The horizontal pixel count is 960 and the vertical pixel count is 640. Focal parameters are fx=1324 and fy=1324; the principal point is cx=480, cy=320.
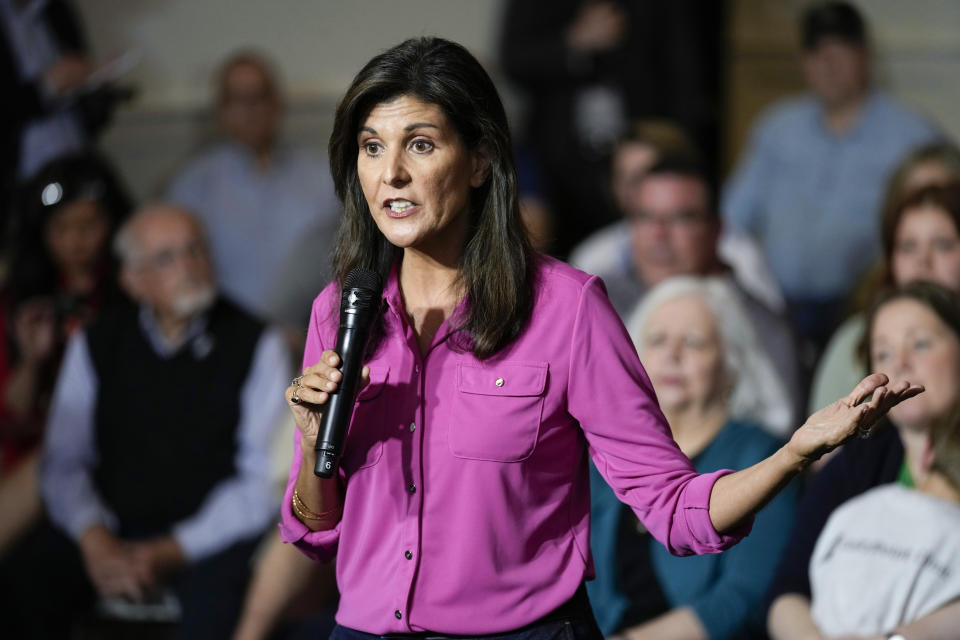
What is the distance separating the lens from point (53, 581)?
12.5ft

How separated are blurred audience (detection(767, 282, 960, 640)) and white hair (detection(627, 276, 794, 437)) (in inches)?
16.3

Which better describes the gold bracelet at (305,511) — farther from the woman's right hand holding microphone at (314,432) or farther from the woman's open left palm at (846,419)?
the woman's open left palm at (846,419)

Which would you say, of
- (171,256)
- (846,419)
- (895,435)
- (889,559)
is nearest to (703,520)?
(846,419)

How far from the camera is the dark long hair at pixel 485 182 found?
5.57ft

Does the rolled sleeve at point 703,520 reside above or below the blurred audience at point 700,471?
above

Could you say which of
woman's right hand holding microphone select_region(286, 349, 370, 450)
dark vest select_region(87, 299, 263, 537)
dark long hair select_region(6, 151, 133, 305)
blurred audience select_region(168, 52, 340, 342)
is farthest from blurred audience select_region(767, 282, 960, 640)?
blurred audience select_region(168, 52, 340, 342)

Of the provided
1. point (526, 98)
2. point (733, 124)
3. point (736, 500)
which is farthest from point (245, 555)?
point (733, 124)

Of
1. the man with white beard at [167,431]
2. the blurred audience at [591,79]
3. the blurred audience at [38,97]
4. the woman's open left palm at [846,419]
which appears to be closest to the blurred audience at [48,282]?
the blurred audience at [38,97]

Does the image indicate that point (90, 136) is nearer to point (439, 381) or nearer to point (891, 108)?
point (891, 108)

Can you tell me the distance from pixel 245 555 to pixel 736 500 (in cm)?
230

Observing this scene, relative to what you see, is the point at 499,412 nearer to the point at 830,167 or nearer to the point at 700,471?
the point at 700,471

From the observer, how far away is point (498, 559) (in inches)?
66.2

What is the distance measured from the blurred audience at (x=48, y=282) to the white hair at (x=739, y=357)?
1.96m

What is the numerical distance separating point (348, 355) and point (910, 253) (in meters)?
2.11
